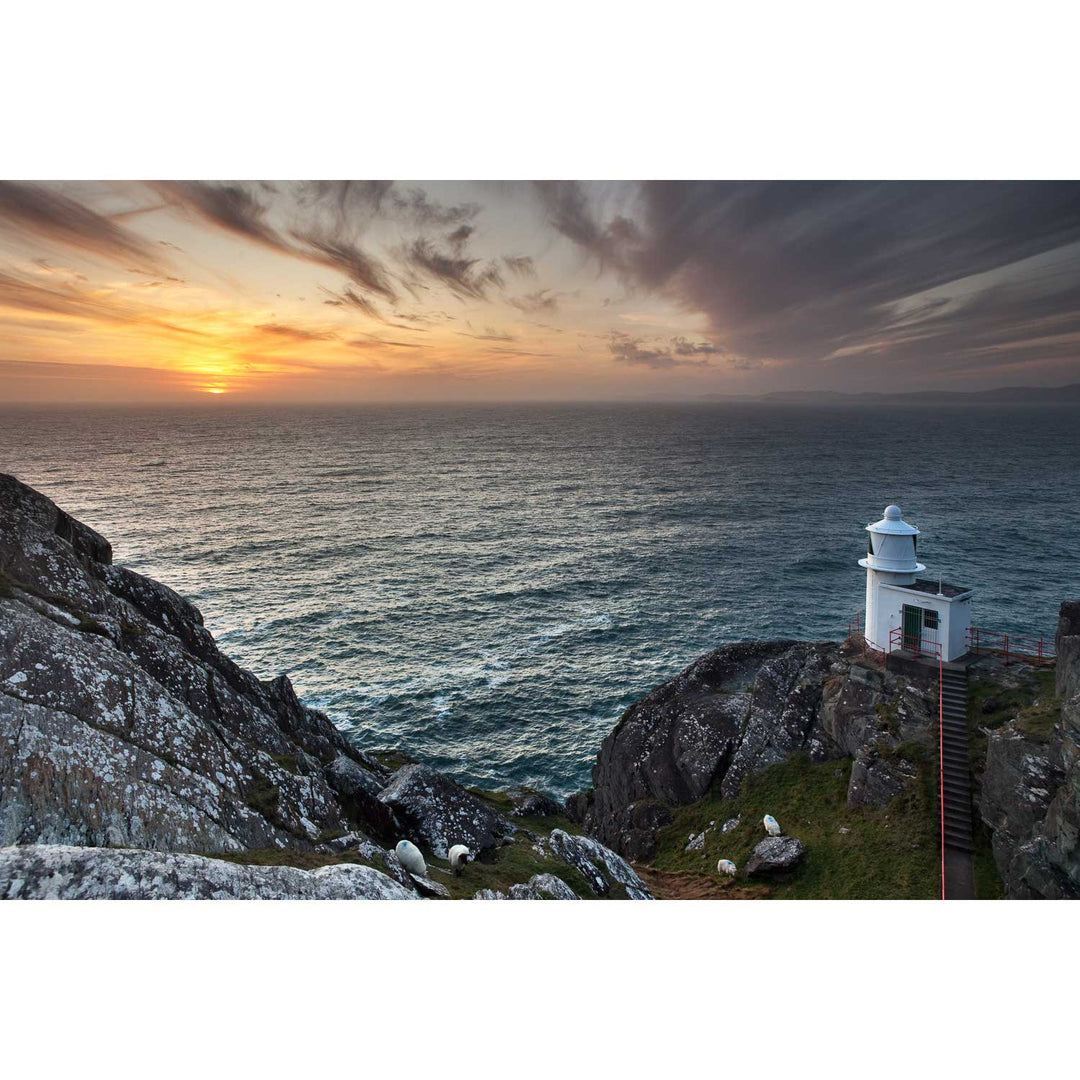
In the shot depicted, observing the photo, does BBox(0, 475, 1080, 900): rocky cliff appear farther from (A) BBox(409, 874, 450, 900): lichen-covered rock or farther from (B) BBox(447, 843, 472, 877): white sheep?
(B) BBox(447, 843, 472, 877): white sheep

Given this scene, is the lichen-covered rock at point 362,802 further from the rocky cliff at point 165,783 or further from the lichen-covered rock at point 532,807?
the lichen-covered rock at point 532,807

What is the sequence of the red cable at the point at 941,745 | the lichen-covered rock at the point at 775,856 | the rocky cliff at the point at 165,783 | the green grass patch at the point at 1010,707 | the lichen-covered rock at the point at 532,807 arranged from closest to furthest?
the rocky cliff at the point at 165,783 < the green grass patch at the point at 1010,707 < the red cable at the point at 941,745 < the lichen-covered rock at the point at 775,856 < the lichen-covered rock at the point at 532,807

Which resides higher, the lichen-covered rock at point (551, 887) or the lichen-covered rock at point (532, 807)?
the lichen-covered rock at point (551, 887)

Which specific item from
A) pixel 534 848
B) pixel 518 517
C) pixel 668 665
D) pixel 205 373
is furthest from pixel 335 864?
pixel 518 517

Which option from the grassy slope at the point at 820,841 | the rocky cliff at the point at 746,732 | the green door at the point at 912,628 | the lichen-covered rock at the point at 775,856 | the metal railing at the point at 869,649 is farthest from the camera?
the metal railing at the point at 869,649

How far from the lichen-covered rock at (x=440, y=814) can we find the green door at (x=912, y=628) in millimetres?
11201

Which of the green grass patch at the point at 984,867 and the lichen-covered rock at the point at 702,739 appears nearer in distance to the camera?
the green grass patch at the point at 984,867

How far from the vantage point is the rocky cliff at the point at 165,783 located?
7.57 meters

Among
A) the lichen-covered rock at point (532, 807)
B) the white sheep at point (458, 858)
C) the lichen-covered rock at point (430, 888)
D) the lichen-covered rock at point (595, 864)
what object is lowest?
the lichen-covered rock at point (532, 807)

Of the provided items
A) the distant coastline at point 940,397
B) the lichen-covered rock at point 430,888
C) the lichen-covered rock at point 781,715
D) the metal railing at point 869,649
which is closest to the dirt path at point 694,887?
the lichen-covered rock at point 781,715

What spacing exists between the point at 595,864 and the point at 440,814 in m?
2.94

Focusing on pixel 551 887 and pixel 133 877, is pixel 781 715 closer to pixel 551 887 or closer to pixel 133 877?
pixel 551 887

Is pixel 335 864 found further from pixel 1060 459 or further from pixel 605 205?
pixel 1060 459

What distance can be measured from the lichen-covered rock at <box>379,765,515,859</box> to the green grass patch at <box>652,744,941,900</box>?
568 cm
